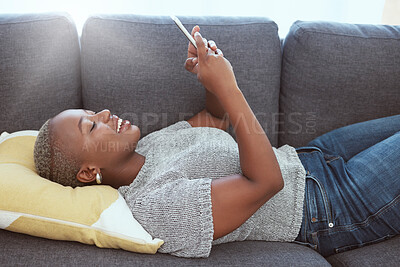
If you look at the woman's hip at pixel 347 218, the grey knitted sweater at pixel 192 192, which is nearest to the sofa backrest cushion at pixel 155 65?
the grey knitted sweater at pixel 192 192

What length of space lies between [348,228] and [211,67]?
645 mm

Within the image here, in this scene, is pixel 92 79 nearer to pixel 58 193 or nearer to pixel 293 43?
pixel 58 193

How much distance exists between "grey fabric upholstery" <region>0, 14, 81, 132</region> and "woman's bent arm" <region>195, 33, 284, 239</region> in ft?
1.98

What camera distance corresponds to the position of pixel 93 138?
1122 mm

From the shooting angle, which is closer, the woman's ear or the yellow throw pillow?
the yellow throw pillow

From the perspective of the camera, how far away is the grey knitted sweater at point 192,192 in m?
0.97

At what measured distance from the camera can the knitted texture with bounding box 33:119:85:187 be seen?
43.8 inches

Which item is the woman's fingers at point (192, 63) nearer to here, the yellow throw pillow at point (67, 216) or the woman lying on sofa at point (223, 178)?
the woman lying on sofa at point (223, 178)

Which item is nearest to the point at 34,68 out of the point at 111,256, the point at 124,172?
the point at 124,172

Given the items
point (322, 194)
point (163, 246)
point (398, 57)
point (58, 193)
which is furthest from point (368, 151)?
point (58, 193)

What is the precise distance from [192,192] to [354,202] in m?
0.53

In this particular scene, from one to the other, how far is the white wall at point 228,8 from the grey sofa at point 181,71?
14.6 inches

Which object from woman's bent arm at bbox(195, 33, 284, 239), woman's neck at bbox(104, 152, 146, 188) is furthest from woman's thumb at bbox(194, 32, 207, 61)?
woman's neck at bbox(104, 152, 146, 188)

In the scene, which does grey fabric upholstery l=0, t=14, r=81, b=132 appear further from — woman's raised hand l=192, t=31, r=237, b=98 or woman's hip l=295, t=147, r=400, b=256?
woman's hip l=295, t=147, r=400, b=256
